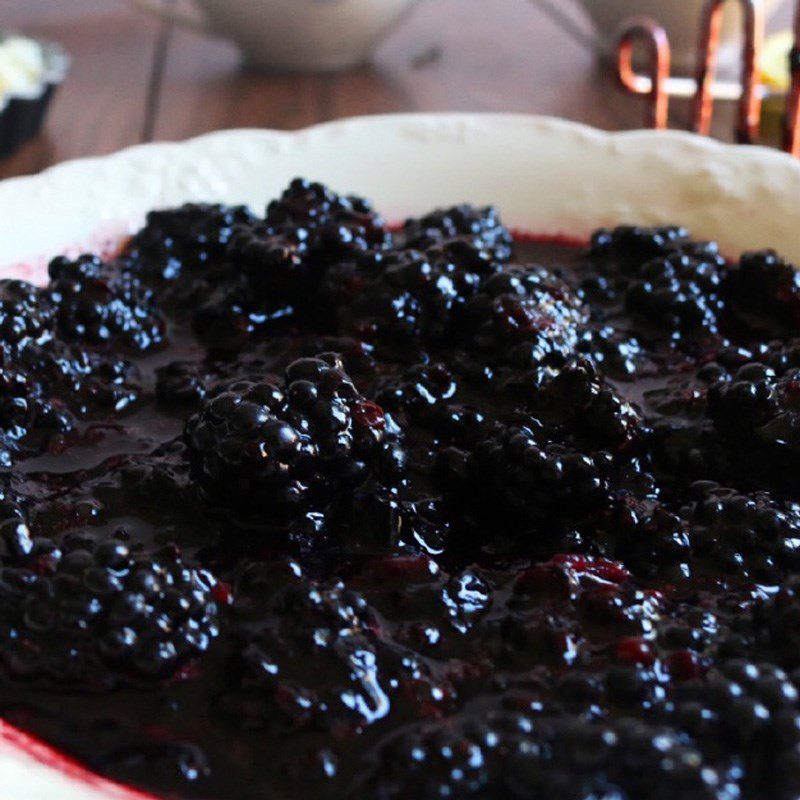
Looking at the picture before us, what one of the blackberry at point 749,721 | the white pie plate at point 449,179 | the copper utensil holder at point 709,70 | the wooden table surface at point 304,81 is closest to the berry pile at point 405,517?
the blackberry at point 749,721

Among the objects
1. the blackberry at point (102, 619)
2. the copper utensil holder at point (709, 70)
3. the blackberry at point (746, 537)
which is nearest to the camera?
the blackberry at point (102, 619)

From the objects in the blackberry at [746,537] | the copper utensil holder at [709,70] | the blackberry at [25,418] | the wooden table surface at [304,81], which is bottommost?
the wooden table surface at [304,81]

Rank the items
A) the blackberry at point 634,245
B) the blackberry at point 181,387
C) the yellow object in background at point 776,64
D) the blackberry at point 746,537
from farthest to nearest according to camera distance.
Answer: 1. the yellow object in background at point 776,64
2. the blackberry at point 634,245
3. the blackberry at point 181,387
4. the blackberry at point 746,537

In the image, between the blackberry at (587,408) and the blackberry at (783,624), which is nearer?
the blackberry at (783,624)

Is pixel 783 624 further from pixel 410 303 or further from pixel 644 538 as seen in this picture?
pixel 410 303

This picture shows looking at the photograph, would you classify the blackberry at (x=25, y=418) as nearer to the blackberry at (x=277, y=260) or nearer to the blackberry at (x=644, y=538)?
the blackberry at (x=277, y=260)

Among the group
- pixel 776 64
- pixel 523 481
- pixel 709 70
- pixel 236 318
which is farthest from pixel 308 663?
pixel 776 64

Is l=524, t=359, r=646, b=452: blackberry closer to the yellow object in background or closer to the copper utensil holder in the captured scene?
the copper utensil holder
